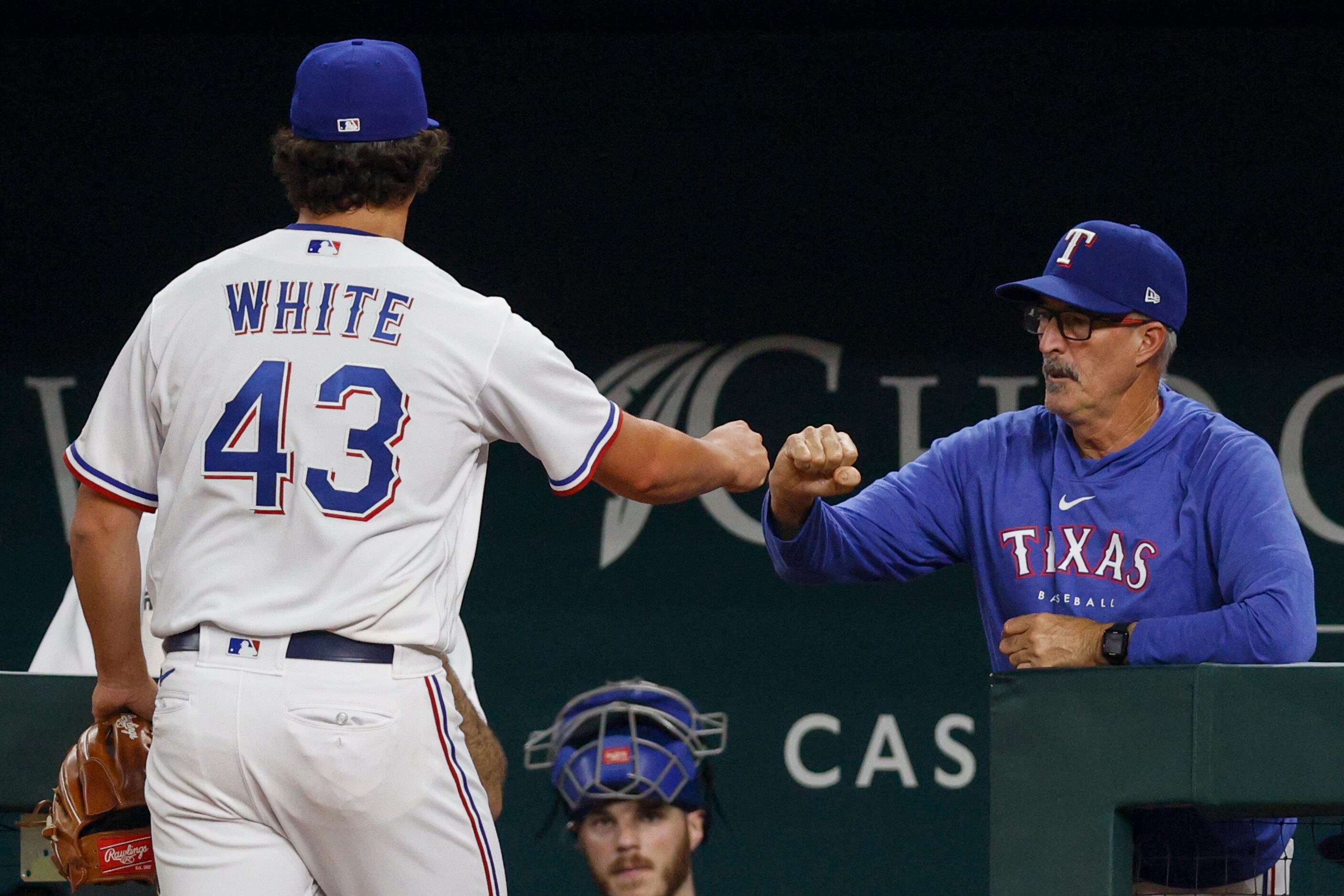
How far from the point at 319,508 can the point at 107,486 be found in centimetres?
28

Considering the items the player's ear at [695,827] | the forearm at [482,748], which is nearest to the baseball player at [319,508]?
the forearm at [482,748]

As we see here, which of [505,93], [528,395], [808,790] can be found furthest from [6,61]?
[528,395]

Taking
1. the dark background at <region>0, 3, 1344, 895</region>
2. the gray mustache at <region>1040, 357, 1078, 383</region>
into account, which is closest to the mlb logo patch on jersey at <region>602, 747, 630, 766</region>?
the dark background at <region>0, 3, 1344, 895</region>

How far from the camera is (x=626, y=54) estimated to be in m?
4.27

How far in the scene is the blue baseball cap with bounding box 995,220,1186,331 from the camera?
2.51m

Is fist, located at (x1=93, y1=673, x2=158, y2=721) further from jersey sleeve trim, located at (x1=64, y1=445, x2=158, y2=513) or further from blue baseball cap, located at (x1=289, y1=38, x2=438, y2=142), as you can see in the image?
blue baseball cap, located at (x1=289, y1=38, x2=438, y2=142)

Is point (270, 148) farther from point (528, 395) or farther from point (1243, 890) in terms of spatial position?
point (1243, 890)

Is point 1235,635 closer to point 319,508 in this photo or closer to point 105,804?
point 319,508

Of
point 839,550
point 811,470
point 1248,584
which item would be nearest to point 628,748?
point 839,550

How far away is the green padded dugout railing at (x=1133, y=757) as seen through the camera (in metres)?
1.87

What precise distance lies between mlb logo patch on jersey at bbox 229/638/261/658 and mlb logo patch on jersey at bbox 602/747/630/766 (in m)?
1.67

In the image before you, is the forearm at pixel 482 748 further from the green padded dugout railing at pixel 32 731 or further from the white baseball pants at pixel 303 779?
the white baseball pants at pixel 303 779

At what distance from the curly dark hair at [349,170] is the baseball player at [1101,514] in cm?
69

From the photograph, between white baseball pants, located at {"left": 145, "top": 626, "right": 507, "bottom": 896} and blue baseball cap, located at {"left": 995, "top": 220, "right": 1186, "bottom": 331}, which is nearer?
white baseball pants, located at {"left": 145, "top": 626, "right": 507, "bottom": 896}
